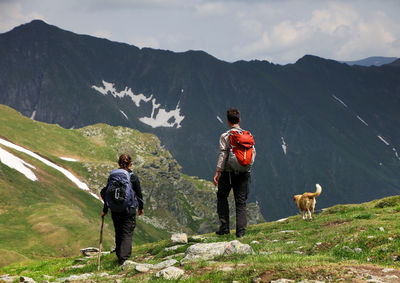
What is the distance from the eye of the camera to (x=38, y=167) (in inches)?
5620

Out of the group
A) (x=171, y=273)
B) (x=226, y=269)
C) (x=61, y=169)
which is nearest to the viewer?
(x=226, y=269)

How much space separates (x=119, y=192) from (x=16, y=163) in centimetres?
12554

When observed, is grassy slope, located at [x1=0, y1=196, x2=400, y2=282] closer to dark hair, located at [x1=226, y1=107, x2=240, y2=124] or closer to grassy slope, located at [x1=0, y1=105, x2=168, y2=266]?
dark hair, located at [x1=226, y1=107, x2=240, y2=124]

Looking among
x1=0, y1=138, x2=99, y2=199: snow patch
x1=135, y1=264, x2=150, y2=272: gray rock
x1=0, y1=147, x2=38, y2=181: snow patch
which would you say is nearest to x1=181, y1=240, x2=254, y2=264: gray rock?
x1=135, y1=264, x2=150, y2=272: gray rock

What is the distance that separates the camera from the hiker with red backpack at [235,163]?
53.3 feet

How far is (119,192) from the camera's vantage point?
14867mm

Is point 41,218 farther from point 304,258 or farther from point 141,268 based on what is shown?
point 304,258

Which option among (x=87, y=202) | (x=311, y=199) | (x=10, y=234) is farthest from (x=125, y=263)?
(x=87, y=202)

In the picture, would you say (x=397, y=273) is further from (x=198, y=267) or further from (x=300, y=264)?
(x=198, y=267)

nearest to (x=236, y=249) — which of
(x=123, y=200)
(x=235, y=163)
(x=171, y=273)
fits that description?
(x=171, y=273)

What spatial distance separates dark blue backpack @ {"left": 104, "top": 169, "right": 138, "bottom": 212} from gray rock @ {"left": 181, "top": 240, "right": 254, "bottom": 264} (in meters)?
2.98

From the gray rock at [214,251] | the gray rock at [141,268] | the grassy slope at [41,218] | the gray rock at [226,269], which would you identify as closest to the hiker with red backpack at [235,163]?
the gray rock at [214,251]

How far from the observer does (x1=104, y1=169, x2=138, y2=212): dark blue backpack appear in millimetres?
14844

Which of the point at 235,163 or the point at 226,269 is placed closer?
the point at 226,269
